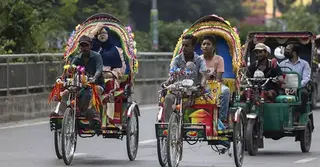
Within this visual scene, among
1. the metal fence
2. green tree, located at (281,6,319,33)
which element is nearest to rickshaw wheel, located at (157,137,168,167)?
the metal fence

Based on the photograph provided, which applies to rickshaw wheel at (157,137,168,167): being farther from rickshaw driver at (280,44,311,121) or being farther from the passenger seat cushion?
rickshaw driver at (280,44,311,121)

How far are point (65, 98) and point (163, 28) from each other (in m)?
35.5

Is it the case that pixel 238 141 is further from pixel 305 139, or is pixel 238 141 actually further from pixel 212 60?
pixel 305 139

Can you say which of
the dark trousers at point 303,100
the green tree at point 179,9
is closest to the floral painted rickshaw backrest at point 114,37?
the dark trousers at point 303,100

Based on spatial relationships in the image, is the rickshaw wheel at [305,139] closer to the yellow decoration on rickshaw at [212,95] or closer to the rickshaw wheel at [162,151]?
the yellow decoration on rickshaw at [212,95]

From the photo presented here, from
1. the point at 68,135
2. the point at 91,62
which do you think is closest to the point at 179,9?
the point at 91,62

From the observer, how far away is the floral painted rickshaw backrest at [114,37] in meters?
17.0

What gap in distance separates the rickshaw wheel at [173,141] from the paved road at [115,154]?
1.44m

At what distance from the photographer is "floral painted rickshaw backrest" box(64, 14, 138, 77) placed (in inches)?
669

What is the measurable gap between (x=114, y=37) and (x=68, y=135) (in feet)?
9.26

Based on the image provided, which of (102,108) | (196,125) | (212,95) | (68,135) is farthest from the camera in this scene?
(102,108)

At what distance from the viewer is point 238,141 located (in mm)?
14781

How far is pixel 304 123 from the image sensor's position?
1788 cm

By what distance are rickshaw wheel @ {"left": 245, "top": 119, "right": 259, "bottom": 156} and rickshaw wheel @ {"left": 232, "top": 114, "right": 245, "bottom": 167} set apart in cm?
148
